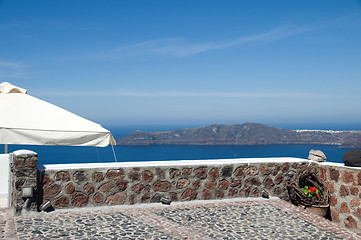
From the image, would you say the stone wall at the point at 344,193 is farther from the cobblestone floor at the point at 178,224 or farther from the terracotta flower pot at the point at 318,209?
the cobblestone floor at the point at 178,224

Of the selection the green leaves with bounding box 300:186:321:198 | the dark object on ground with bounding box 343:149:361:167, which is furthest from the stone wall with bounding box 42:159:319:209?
the dark object on ground with bounding box 343:149:361:167

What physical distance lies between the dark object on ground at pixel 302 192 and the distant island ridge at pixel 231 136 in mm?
25566

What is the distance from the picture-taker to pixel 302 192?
688cm

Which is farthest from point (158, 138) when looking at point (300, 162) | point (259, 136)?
point (300, 162)

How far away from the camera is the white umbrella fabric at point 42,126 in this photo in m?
5.71

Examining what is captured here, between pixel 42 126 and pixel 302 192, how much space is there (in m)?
4.80

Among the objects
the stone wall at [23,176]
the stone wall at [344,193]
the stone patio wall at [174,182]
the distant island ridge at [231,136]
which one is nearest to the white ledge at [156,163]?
the stone patio wall at [174,182]

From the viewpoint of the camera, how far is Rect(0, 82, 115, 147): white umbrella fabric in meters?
5.71

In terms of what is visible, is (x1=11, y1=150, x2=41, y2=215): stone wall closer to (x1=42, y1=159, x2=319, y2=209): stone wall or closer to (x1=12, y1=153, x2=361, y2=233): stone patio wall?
(x1=12, y1=153, x2=361, y2=233): stone patio wall

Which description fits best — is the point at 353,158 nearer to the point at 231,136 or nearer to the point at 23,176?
the point at 23,176

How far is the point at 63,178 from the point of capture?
233 inches

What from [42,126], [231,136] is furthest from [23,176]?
[231,136]

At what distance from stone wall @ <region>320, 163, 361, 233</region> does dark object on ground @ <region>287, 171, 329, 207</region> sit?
0.16 meters

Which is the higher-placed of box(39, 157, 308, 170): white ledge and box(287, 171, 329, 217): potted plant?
box(39, 157, 308, 170): white ledge
